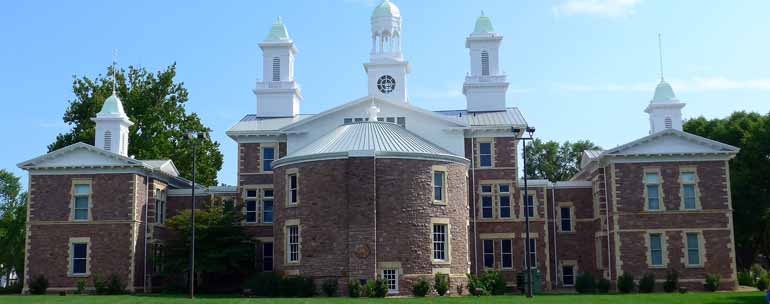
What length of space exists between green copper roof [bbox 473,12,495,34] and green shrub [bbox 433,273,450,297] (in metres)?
21.5

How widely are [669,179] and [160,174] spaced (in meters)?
28.7

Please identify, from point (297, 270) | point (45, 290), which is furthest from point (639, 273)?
point (45, 290)

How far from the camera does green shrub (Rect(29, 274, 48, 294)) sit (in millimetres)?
46656

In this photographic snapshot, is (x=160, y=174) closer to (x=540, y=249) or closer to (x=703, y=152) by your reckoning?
(x=540, y=249)

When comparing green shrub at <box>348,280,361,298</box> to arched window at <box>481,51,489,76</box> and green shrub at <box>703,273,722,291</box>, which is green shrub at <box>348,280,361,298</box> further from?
arched window at <box>481,51,489,76</box>

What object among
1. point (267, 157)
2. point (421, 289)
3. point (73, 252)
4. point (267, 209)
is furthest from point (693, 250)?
point (73, 252)

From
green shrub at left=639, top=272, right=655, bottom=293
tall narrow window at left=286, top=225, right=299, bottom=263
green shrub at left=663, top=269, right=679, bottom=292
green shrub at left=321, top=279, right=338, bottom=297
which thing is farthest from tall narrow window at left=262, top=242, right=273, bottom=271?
green shrub at left=663, top=269, right=679, bottom=292

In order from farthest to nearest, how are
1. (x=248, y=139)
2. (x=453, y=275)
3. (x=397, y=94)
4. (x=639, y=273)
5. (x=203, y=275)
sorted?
(x=397, y=94) → (x=248, y=139) → (x=203, y=275) → (x=639, y=273) → (x=453, y=275)

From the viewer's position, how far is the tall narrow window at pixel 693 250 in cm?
4675

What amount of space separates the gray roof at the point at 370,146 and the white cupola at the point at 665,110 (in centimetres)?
1550

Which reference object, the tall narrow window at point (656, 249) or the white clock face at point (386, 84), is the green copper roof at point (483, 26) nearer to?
the white clock face at point (386, 84)

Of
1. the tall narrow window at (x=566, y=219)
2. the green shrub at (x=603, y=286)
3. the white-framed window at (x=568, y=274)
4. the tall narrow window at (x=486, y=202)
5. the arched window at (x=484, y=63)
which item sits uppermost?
the arched window at (x=484, y=63)

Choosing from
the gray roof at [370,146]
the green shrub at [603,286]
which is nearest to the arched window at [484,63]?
the gray roof at [370,146]

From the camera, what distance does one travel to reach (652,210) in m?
47.2
